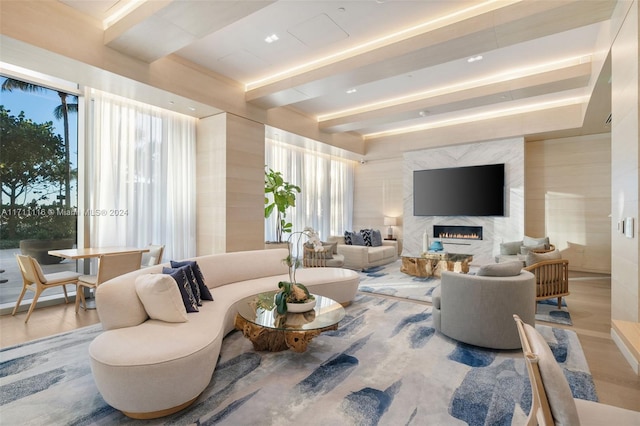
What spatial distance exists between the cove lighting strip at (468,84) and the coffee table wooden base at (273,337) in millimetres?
4862

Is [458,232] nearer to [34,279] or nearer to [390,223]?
[390,223]

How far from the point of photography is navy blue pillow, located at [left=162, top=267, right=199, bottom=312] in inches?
106

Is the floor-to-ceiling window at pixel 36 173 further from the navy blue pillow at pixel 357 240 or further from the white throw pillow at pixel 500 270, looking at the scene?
the white throw pillow at pixel 500 270

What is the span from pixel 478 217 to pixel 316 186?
4.22 meters

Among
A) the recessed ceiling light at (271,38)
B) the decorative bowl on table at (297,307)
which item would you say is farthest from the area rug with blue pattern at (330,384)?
the recessed ceiling light at (271,38)

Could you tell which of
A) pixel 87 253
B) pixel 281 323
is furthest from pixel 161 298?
pixel 87 253

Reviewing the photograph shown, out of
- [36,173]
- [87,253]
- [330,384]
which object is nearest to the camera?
[330,384]

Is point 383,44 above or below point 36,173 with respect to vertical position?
above

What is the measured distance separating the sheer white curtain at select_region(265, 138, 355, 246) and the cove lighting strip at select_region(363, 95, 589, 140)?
5.41ft

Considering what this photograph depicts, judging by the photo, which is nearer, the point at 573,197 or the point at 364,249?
the point at 364,249

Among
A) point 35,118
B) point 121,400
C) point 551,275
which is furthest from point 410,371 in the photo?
point 35,118

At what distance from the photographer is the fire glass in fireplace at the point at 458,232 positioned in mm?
7607

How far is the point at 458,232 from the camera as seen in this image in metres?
7.89

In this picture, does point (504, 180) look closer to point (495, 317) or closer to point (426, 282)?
point (426, 282)
